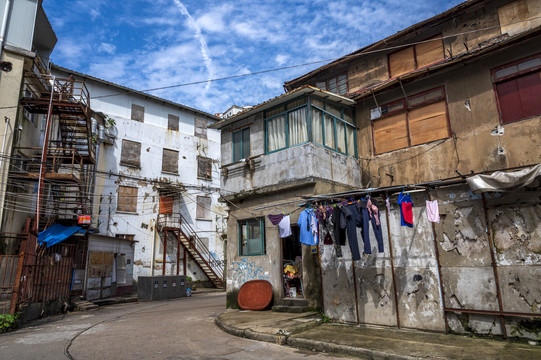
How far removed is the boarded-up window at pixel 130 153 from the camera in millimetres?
27322

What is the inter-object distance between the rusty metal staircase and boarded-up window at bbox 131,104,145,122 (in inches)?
331

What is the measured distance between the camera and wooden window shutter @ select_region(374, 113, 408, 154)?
13234mm

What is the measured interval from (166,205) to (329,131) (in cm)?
1947

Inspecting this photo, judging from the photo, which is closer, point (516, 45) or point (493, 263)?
point (493, 263)

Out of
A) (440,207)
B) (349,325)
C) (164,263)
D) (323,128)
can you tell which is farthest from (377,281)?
(164,263)

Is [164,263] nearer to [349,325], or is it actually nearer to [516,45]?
[349,325]

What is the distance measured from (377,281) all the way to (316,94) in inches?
283

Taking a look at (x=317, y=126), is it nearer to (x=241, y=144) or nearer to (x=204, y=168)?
(x=241, y=144)

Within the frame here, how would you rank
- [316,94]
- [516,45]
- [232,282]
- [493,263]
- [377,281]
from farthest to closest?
[232,282] → [316,94] → [516,45] → [377,281] → [493,263]

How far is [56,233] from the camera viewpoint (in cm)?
1602

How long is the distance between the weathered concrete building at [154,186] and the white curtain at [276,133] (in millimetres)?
13871

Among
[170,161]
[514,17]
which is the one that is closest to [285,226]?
[514,17]

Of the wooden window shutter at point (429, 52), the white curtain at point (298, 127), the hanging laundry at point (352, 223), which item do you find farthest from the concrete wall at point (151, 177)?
the wooden window shutter at point (429, 52)

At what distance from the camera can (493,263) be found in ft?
24.9
